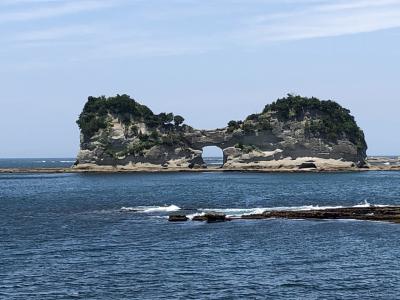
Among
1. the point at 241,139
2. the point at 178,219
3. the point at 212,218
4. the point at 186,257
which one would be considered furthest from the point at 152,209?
the point at 241,139

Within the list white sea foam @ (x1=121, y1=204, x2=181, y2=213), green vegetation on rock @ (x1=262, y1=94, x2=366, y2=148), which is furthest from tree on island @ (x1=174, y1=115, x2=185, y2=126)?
white sea foam @ (x1=121, y1=204, x2=181, y2=213)

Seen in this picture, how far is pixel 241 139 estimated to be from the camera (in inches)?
6821

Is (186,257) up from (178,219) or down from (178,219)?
down

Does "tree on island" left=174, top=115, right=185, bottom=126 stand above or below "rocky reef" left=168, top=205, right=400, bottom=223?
above

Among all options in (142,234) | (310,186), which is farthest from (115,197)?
(142,234)

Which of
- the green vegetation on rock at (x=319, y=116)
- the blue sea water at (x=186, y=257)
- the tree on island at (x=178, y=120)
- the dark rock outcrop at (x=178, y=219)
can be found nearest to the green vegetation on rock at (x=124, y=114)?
the tree on island at (x=178, y=120)

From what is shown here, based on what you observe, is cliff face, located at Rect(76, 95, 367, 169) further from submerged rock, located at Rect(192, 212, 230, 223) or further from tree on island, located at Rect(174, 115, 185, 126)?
submerged rock, located at Rect(192, 212, 230, 223)

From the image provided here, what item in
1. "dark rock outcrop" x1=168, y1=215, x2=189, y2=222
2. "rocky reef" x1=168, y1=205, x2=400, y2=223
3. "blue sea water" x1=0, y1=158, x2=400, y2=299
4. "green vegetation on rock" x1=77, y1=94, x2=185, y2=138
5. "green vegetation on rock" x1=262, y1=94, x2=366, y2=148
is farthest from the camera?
"green vegetation on rock" x1=77, y1=94, x2=185, y2=138

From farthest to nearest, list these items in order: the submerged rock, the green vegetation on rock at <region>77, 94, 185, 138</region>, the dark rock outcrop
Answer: the green vegetation on rock at <region>77, 94, 185, 138</region> < the dark rock outcrop < the submerged rock

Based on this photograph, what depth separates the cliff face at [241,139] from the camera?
559 ft

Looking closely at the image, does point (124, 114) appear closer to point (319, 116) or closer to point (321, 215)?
point (319, 116)

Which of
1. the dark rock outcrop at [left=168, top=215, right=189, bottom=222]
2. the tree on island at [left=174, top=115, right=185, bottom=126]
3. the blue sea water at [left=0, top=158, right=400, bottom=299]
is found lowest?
the blue sea water at [left=0, top=158, right=400, bottom=299]

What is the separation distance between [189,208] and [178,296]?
44971 millimetres

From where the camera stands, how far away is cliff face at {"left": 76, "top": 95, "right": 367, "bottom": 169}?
559 ft
